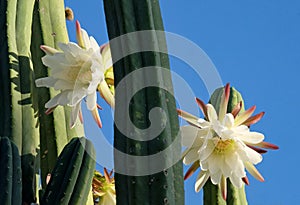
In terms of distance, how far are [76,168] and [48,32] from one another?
47 cm

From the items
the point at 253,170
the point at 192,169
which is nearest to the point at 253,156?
the point at 253,170

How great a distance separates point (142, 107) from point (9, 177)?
0.88ft

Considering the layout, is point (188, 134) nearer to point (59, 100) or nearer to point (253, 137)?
point (253, 137)

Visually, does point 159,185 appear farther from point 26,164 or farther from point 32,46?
point 32,46

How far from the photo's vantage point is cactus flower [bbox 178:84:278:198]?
4.95ft

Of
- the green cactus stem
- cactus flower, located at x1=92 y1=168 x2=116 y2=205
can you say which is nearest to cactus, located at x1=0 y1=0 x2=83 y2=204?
the green cactus stem

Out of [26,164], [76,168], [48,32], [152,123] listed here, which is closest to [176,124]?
[152,123]

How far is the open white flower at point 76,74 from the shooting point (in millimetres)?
1478

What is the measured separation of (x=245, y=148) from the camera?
4.99 feet

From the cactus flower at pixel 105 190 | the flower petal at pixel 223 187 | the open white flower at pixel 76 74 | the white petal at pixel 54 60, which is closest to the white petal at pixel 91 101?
the open white flower at pixel 76 74

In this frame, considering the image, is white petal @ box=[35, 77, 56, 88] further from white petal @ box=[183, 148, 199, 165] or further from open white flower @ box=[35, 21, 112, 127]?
white petal @ box=[183, 148, 199, 165]

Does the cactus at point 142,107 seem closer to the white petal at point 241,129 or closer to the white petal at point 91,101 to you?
the white petal at point 91,101

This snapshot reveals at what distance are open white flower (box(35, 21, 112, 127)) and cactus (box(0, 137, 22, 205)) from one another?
22 centimetres

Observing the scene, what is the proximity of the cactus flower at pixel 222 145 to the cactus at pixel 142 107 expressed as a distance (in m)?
0.23
